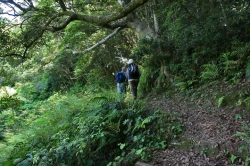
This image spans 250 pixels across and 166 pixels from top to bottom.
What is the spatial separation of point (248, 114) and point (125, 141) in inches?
111

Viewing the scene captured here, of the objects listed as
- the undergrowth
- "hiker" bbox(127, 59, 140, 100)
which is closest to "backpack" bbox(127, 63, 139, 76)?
"hiker" bbox(127, 59, 140, 100)

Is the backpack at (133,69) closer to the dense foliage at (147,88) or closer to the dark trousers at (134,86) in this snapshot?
the dark trousers at (134,86)

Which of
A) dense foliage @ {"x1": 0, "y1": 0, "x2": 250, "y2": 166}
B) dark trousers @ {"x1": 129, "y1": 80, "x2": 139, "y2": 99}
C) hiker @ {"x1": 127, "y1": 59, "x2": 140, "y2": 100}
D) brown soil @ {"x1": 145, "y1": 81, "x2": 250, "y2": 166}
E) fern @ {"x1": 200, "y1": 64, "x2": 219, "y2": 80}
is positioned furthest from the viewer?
dark trousers @ {"x1": 129, "y1": 80, "x2": 139, "y2": 99}

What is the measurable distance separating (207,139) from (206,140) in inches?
1.7

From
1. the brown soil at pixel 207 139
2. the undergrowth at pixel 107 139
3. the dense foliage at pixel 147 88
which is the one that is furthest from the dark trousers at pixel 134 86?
the brown soil at pixel 207 139

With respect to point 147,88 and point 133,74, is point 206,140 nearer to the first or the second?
point 133,74

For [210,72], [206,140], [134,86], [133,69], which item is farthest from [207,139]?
[134,86]

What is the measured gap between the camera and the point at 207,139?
165 inches

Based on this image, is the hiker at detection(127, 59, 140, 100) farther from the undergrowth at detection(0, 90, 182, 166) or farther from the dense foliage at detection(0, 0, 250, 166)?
the undergrowth at detection(0, 90, 182, 166)

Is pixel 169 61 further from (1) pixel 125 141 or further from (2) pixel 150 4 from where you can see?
(1) pixel 125 141

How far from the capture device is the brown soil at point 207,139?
3646 mm

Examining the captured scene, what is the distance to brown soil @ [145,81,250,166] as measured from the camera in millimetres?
3646

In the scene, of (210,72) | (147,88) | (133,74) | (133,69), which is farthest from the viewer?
→ (147,88)

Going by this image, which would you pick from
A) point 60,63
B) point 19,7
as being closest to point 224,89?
point 19,7
